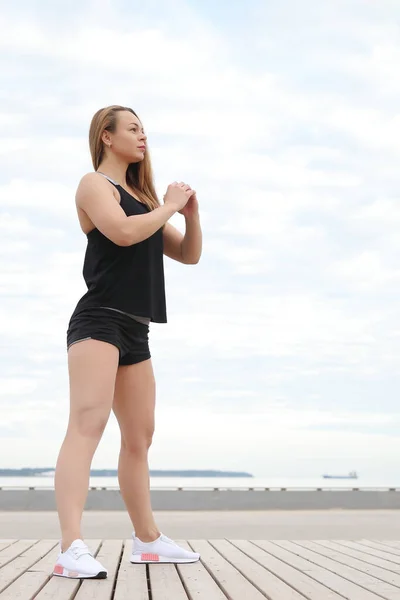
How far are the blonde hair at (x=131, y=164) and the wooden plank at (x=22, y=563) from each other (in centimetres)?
158

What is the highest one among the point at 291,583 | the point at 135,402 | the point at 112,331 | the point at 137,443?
the point at 112,331

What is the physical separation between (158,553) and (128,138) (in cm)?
175

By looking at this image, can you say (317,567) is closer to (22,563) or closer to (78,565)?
(78,565)

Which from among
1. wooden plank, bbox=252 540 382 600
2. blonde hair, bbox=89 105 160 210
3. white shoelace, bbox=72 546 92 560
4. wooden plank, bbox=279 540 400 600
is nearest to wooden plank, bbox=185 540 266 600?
wooden plank, bbox=252 540 382 600

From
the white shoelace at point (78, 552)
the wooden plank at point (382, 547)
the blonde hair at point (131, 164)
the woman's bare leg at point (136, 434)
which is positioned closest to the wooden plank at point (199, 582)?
the woman's bare leg at point (136, 434)

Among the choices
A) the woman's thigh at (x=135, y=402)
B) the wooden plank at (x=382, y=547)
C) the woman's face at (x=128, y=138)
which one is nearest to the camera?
the woman's thigh at (x=135, y=402)

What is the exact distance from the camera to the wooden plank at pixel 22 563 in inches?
116

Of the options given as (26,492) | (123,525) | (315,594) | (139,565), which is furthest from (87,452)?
(26,492)

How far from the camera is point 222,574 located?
3131mm

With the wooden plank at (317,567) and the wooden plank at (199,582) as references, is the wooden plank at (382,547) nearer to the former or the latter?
the wooden plank at (317,567)

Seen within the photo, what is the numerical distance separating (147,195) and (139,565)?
5.18 ft

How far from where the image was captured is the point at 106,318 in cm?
327

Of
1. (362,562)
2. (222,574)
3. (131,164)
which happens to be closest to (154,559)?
Result: (222,574)

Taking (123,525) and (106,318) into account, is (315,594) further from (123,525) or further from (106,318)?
(123,525)
